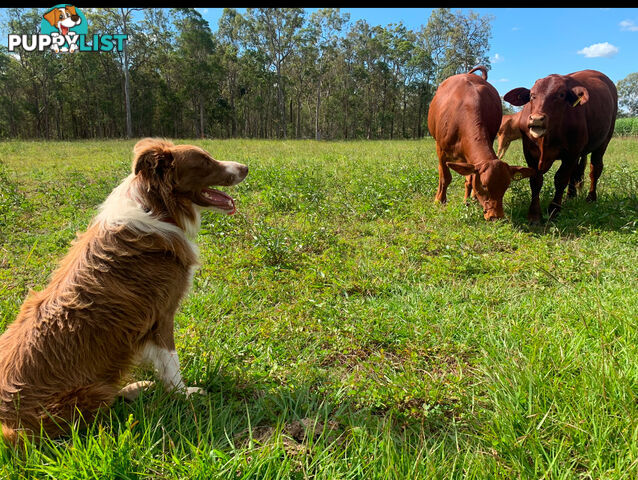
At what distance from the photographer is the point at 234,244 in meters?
4.85

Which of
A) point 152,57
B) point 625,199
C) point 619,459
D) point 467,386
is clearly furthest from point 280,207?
point 152,57

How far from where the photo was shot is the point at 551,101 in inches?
203

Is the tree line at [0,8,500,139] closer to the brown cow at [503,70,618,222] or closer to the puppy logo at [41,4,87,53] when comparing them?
the puppy logo at [41,4,87,53]

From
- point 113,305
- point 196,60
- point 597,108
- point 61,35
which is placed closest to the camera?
A: point 113,305

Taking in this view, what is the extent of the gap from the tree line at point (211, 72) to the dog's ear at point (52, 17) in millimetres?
21571

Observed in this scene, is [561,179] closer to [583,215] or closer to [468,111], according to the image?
[583,215]

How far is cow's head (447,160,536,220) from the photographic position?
519 centimetres

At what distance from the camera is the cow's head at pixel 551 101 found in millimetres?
5020

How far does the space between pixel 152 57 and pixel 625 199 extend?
151 feet

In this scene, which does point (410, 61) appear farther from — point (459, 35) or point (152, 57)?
point (152, 57)

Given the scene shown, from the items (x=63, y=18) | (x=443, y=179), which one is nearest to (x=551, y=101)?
(x=443, y=179)

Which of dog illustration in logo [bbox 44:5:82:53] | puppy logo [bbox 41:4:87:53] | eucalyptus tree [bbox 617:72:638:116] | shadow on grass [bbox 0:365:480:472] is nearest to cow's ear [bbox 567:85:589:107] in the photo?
shadow on grass [bbox 0:365:480:472]

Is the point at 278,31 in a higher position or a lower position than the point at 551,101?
higher

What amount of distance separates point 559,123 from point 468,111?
53.7 inches
